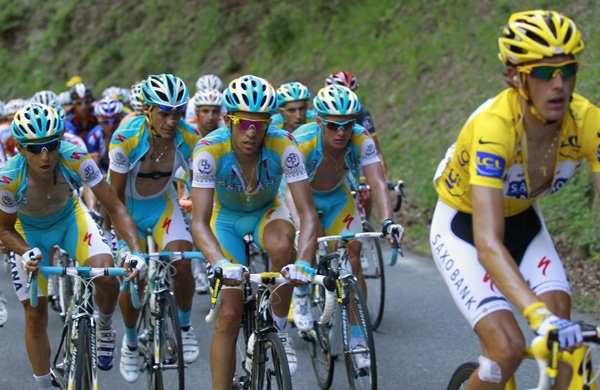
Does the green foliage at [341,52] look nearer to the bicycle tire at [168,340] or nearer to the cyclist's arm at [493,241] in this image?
the bicycle tire at [168,340]

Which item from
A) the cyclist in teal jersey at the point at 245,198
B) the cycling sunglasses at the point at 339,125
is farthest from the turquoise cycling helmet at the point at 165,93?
the cycling sunglasses at the point at 339,125

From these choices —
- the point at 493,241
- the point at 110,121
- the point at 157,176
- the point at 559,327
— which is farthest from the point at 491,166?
the point at 110,121

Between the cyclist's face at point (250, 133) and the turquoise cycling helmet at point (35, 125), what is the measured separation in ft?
3.85

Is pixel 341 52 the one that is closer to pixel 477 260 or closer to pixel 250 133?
pixel 250 133

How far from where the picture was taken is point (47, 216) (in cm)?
670

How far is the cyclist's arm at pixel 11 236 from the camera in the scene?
615cm

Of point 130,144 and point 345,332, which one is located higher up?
point 130,144

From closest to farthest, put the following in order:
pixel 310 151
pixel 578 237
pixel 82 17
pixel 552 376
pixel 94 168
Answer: pixel 552 376 < pixel 94 168 < pixel 310 151 < pixel 578 237 < pixel 82 17

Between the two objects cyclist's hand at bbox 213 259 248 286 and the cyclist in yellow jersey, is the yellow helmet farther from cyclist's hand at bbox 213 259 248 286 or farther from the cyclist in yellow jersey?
cyclist's hand at bbox 213 259 248 286

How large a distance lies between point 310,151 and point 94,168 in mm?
1918

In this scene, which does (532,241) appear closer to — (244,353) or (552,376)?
(552,376)

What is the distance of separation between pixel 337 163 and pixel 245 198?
1.60 m

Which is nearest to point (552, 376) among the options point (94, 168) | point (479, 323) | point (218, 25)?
point (479, 323)

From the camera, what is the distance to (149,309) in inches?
277
